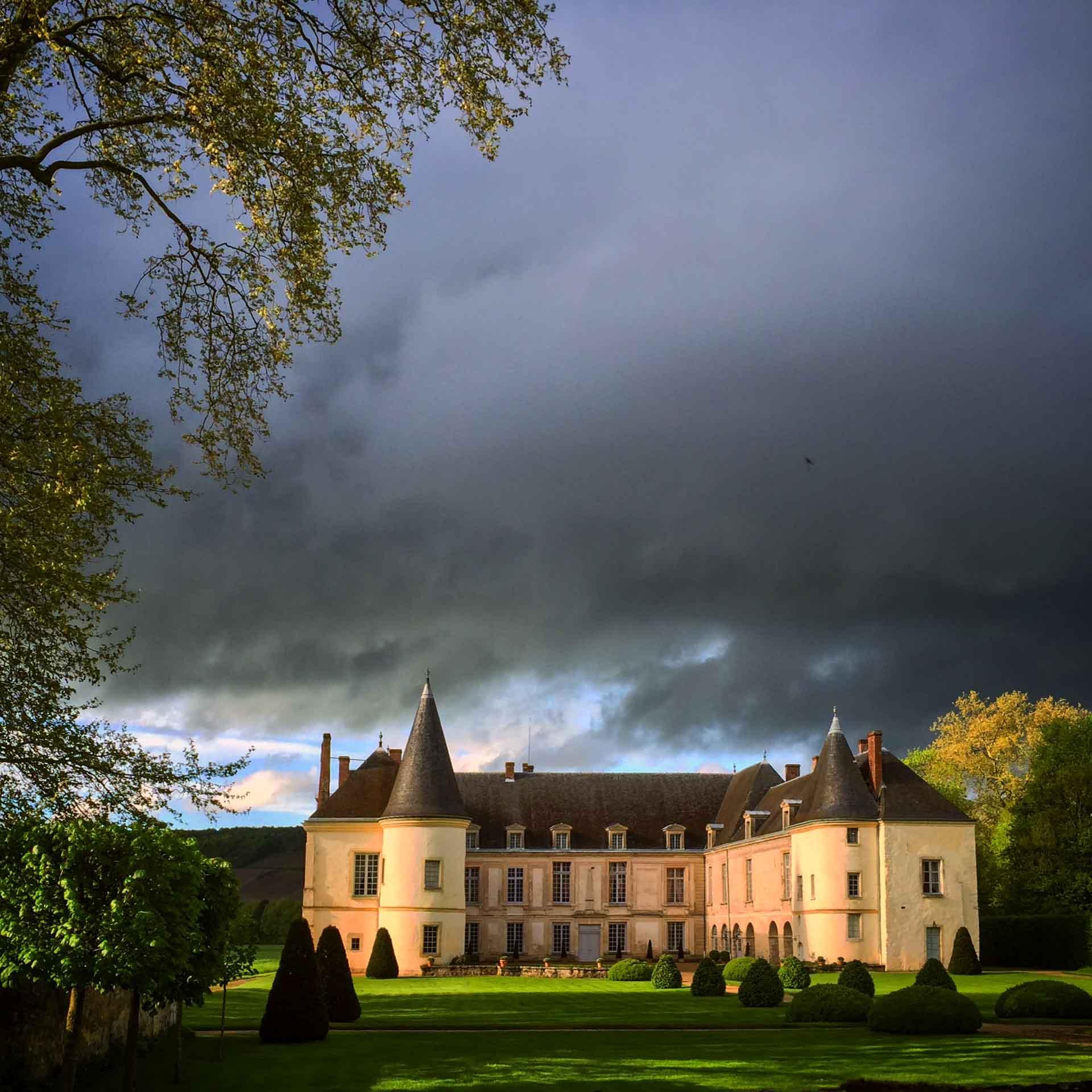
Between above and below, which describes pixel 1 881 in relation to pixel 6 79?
below

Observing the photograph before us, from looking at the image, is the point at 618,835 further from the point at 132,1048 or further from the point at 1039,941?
the point at 132,1048

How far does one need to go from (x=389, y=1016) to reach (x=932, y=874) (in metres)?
20.8

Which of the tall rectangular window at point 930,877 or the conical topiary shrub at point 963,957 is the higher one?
the tall rectangular window at point 930,877

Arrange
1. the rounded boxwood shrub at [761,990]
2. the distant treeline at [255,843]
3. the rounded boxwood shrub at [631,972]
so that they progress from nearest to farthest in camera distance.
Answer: the rounded boxwood shrub at [761,990] < the rounded boxwood shrub at [631,972] < the distant treeline at [255,843]

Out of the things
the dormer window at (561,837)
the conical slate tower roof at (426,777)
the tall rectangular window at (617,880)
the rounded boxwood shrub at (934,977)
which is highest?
the conical slate tower roof at (426,777)

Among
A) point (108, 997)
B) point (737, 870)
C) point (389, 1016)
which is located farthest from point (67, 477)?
point (737, 870)

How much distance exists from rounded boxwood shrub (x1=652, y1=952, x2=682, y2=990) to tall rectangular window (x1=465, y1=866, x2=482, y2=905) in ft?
47.4

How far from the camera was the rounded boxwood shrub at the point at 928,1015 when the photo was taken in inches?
791

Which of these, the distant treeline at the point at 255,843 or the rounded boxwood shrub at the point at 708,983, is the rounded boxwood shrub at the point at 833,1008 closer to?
the rounded boxwood shrub at the point at 708,983

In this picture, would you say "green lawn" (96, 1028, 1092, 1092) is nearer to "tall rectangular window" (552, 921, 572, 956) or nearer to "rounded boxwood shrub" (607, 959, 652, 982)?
"rounded boxwood shrub" (607, 959, 652, 982)

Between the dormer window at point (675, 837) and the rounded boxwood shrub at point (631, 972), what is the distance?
10.7 metres

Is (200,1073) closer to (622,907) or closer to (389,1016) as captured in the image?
(389,1016)

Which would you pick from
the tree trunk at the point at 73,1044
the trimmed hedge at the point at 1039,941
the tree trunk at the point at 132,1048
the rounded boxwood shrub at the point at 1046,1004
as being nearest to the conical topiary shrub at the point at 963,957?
the trimmed hedge at the point at 1039,941

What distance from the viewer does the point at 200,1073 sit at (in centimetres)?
1638
